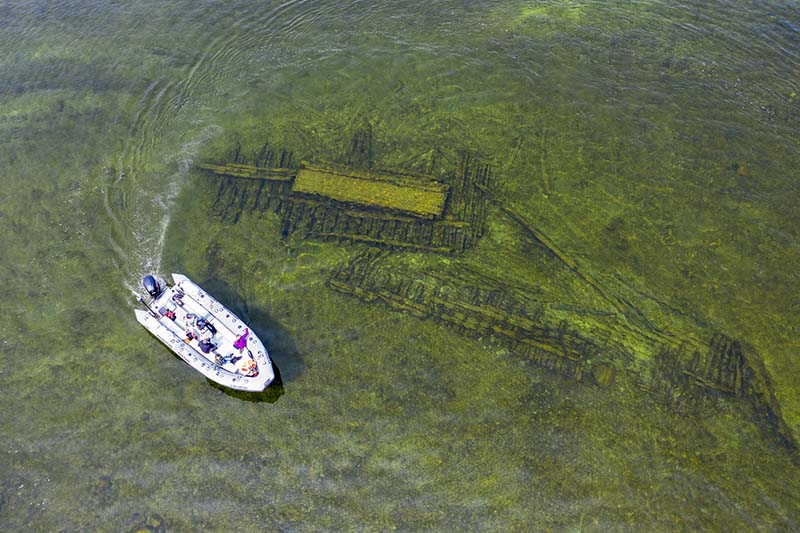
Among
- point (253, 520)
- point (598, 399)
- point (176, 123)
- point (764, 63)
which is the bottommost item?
point (253, 520)

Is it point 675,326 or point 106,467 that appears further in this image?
point 675,326

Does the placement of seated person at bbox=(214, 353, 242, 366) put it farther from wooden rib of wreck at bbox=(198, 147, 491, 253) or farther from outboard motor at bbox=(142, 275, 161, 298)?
wooden rib of wreck at bbox=(198, 147, 491, 253)

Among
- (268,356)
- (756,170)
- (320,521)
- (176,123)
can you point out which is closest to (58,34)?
(176,123)

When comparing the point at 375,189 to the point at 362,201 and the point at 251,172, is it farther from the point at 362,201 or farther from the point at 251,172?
the point at 251,172

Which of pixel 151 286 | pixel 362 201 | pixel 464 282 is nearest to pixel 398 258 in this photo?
pixel 464 282

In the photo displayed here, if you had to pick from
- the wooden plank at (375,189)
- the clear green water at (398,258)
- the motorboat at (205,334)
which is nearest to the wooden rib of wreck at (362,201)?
the wooden plank at (375,189)

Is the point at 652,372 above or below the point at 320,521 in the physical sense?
above

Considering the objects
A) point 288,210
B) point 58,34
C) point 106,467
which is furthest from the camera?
point 58,34

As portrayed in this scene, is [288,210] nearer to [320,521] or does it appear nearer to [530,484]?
[320,521]
